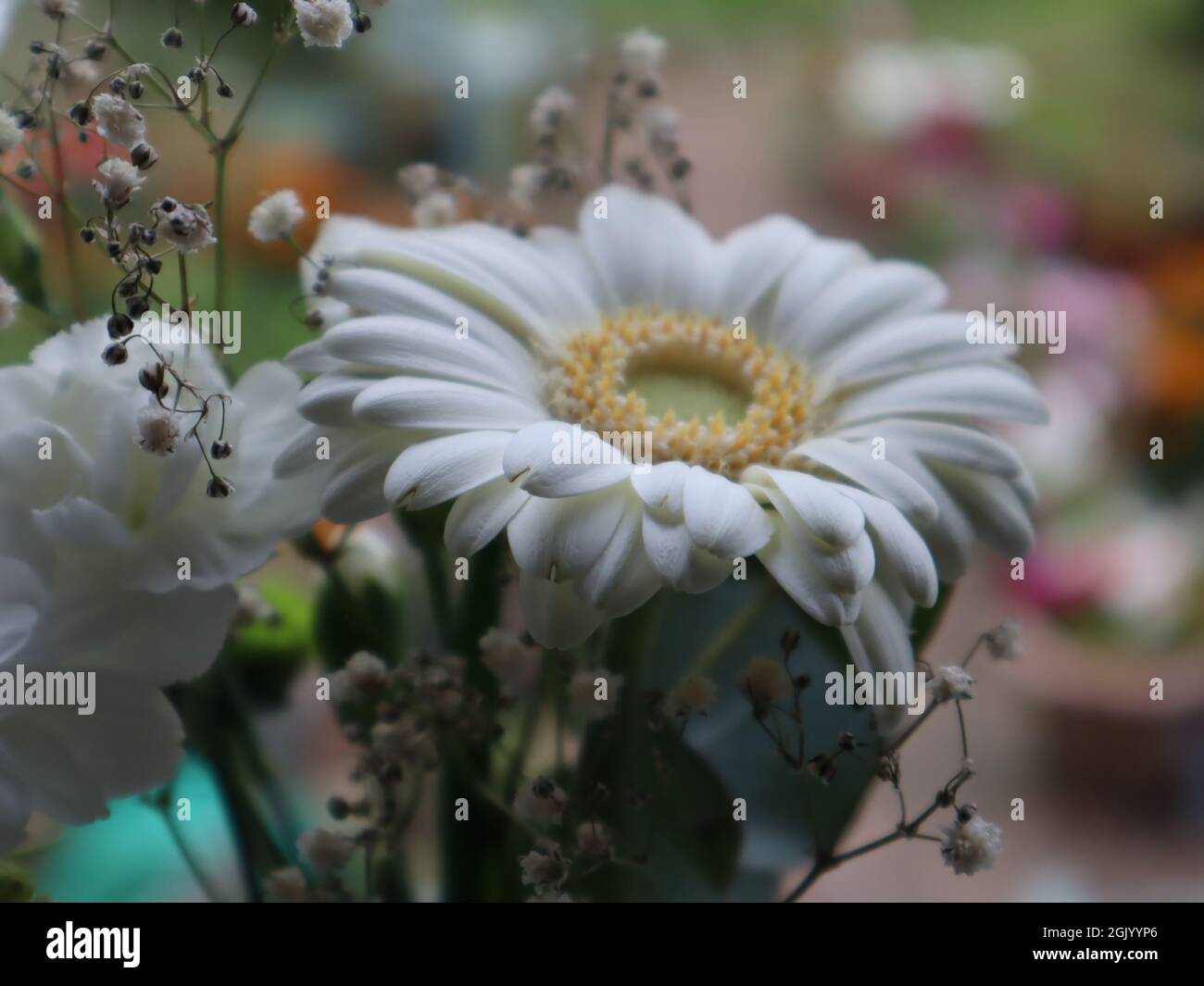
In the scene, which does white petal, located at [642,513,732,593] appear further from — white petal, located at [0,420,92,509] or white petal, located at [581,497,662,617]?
white petal, located at [0,420,92,509]

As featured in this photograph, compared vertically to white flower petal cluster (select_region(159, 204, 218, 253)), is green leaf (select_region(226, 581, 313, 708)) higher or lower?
lower

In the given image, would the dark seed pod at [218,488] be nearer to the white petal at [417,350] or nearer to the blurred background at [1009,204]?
the white petal at [417,350]

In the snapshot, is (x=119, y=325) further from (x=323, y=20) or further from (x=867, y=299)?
(x=867, y=299)

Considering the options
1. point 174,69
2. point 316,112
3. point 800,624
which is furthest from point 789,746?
point 316,112

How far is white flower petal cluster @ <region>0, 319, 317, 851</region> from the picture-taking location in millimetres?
235

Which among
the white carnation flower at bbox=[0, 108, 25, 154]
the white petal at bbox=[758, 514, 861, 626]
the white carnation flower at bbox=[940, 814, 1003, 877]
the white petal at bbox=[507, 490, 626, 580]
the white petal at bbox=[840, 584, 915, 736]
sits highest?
the white carnation flower at bbox=[0, 108, 25, 154]

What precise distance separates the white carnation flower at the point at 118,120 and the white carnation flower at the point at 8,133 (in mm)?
29

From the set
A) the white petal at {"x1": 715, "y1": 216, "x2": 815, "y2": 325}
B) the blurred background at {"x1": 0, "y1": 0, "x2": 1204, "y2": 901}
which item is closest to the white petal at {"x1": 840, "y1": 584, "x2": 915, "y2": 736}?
the white petal at {"x1": 715, "y1": 216, "x2": 815, "y2": 325}

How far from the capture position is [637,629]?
0.95 feet

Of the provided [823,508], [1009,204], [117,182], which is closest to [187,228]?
[117,182]

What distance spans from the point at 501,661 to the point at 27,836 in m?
0.10

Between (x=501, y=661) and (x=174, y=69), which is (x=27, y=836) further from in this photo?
(x=174, y=69)

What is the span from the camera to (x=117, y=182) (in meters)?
0.22

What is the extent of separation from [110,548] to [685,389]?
0.53 ft
